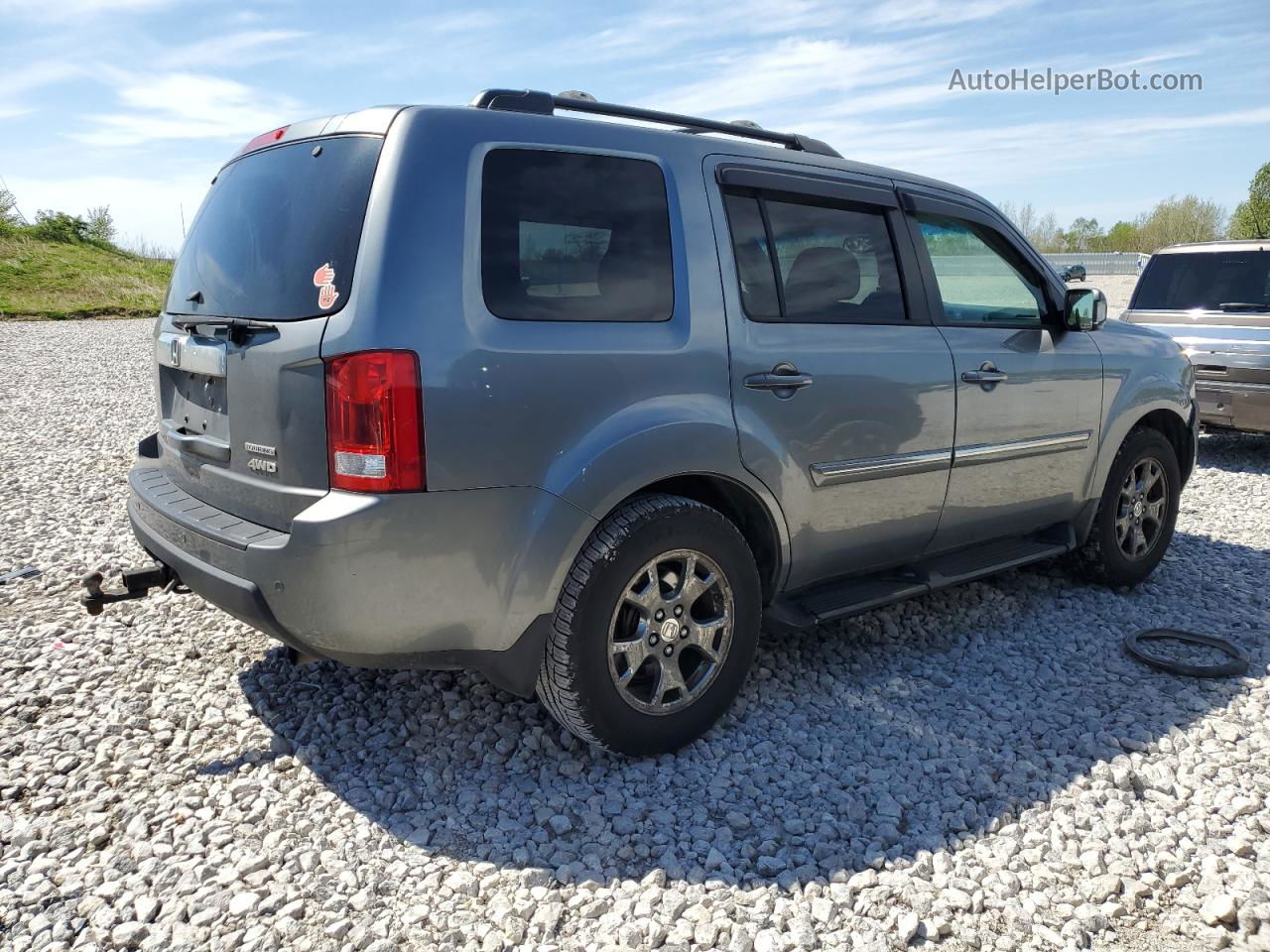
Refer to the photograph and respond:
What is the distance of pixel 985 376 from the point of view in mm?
4094

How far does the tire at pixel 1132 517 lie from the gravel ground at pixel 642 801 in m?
0.42

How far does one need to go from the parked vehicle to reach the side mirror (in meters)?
3.69

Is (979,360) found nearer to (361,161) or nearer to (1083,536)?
(1083,536)

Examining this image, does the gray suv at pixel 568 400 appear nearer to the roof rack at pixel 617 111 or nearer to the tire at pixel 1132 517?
the roof rack at pixel 617 111

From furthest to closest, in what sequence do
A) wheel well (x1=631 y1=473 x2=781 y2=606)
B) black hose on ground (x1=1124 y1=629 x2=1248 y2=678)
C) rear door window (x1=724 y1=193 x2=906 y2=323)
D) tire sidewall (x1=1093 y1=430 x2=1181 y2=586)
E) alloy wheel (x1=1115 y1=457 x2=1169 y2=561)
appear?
alloy wheel (x1=1115 y1=457 x2=1169 y2=561) < tire sidewall (x1=1093 y1=430 x2=1181 y2=586) < black hose on ground (x1=1124 y1=629 x2=1248 y2=678) < rear door window (x1=724 y1=193 x2=906 y2=323) < wheel well (x1=631 y1=473 x2=781 y2=606)

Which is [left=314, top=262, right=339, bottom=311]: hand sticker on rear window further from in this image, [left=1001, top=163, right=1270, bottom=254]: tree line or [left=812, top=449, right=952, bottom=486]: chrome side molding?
[left=1001, top=163, right=1270, bottom=254]: tree line

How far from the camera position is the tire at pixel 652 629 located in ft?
9.76

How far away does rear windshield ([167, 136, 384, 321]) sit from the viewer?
271 centimetres

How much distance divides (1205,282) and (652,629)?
7875 mm

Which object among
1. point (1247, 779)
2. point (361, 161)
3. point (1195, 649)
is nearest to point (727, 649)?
point (1247, 779)

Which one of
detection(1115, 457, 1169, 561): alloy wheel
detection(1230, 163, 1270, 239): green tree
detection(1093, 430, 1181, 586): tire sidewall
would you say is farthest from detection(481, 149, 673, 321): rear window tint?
detection(1230, 163, 1270, 239): green tree

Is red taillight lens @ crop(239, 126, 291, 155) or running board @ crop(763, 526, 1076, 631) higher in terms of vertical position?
red taillight lens @ crop(239, 126, 291, 155)

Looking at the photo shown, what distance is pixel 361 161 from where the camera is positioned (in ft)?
9.04

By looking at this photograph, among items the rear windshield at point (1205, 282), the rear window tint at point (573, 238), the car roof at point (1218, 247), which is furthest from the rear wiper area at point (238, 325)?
the car roof at point (1218, 247)
